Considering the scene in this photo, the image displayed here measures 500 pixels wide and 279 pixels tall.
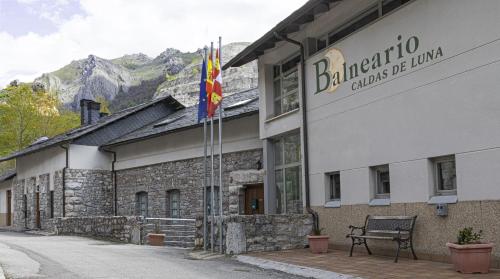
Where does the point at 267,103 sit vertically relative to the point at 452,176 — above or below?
above

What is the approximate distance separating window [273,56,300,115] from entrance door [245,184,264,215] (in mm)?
2591

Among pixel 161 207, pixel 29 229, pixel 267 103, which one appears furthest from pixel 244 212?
pixel 29 229

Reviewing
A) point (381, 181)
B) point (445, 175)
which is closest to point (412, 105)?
point (445, 175)

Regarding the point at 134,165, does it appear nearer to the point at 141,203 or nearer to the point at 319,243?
the point at 141,203

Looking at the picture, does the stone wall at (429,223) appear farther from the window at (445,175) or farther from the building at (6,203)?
the building at (6,203)

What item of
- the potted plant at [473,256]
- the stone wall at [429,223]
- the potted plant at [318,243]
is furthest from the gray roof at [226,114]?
the potted plant at [473,256]

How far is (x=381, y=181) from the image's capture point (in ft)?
35.9

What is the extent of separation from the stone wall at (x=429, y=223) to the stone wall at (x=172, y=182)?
5320 mm

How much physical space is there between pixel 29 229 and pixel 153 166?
960 cm

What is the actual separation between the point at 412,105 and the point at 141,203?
15.0 m

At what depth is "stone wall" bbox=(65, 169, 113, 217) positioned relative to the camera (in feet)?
77.2

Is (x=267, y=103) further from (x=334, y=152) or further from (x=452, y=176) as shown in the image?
(x=452, y=176)

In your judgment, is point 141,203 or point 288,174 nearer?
point 288,174

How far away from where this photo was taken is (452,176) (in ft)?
29.9
